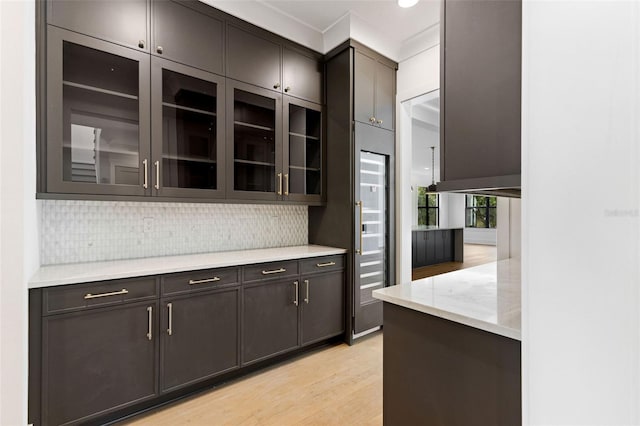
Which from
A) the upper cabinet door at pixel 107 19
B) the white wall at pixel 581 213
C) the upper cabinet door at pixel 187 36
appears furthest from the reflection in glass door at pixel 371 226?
the white wall at pixel 581 213

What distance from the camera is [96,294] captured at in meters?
1.74

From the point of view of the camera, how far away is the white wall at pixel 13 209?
1407mm

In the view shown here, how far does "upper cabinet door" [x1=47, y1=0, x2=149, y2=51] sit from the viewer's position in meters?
1.83

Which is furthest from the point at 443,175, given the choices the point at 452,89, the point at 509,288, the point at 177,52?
the point at 177,52

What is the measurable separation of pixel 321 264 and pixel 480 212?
10.8 meters

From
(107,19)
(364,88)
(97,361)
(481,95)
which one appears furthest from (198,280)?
(364,88)

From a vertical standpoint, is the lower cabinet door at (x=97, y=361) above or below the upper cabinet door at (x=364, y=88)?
below

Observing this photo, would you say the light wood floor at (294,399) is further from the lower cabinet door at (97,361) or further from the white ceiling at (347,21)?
the white ceiling at (347,21)

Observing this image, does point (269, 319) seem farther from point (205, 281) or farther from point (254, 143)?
point (254, 143)

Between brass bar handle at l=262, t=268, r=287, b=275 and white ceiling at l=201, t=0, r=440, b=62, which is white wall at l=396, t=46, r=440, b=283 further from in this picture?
brass bar handle at l=262, t=268, r=287, b=275

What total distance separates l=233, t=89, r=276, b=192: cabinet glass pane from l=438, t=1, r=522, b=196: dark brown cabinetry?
181 centimetres

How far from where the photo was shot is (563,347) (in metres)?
0.61

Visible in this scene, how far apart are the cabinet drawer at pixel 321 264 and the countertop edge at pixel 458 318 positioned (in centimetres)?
136

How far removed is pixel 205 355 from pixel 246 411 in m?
0.46
